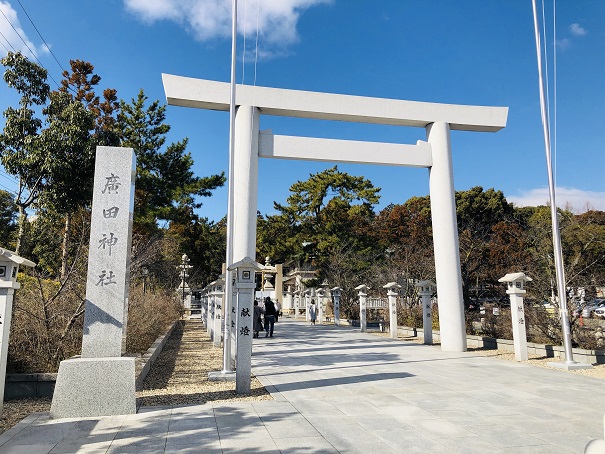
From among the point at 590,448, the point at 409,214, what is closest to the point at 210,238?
the point at 409,214

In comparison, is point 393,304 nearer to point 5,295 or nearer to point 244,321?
point 244,321

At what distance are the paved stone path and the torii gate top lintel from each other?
6601mm

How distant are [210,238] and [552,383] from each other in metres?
31.3

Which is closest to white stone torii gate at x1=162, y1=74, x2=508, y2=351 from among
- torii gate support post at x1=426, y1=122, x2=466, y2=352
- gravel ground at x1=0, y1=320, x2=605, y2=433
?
torii gate support post at x1=426, y1=122, x2=466, y2=352

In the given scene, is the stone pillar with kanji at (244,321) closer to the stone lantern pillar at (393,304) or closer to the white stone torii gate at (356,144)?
the white stone torii gate at (356,144)

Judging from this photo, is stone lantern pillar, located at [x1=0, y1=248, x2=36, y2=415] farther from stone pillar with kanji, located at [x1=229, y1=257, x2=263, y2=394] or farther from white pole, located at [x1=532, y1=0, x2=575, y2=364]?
white pole, located at [x1=532, y1=0, x2=575, y2=364]

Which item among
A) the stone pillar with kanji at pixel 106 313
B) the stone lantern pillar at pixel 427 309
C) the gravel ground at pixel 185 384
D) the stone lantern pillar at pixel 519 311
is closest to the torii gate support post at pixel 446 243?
the gravel ground at pixel 185 384

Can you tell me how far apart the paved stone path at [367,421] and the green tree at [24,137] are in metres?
7.91

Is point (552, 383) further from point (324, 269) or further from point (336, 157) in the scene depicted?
point (324, 269)

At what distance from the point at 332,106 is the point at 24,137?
8214mm

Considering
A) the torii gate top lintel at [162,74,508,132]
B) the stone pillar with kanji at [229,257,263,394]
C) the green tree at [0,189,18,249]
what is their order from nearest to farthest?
the stone pillar with kanji at [229,257,263,394] → the torii gate top lintel at [162,74,508,132] → the green tree at [0,189,18,249]

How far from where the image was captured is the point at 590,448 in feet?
6.74

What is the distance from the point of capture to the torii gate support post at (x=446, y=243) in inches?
446

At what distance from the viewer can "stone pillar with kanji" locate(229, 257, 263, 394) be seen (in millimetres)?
6508
